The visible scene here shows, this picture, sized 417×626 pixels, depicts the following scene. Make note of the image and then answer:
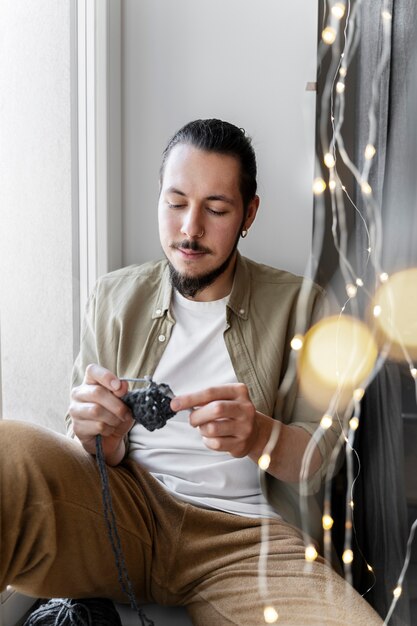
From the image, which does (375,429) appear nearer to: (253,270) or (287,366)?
(287,366)

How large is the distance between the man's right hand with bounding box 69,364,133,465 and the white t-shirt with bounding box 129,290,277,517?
16 centimetres

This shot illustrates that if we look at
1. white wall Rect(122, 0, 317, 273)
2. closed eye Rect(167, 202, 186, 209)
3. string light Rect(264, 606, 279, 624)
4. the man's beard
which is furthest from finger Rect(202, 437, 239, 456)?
white wall Rect(122, 0, 317, 273)

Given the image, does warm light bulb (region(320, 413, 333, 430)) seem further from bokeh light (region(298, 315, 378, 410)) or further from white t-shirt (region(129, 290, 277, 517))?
white t-shirt (region(129, 290, 277, 517))

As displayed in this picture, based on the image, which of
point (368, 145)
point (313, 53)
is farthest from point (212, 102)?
point (368, 145)

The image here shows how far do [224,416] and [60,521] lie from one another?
31 centimetres

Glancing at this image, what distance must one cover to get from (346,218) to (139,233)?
516mm

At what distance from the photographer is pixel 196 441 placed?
1.41 m

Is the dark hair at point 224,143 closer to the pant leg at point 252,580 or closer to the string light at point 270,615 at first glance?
the pant leg at point 252,580

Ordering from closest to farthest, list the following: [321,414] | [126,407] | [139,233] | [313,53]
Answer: [126,407] → [321,414] → [313,53] → [139,233]

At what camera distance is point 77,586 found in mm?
1223

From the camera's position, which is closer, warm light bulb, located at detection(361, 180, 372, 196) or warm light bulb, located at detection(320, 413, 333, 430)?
warm light bulb, located at detection(361, 180, 372, 196)

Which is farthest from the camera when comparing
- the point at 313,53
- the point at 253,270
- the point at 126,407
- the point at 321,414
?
the point at 313,53

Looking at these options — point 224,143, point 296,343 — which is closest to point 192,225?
point 224,143

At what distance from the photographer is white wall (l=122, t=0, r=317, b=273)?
1736 mm
